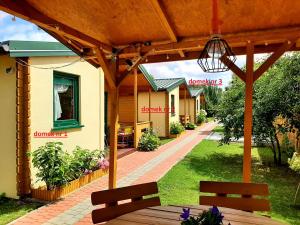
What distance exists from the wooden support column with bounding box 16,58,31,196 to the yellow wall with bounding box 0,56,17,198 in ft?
0.36

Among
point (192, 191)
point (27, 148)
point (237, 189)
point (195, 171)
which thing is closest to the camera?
point (237, 189)

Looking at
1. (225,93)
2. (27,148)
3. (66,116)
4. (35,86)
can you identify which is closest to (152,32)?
(35,86)

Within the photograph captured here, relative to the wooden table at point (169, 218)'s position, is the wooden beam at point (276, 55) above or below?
above

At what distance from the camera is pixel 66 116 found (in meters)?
7.63

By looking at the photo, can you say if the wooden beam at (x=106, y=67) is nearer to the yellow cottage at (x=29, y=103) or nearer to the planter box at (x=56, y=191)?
the yellow cottage at (x=29, y=103)

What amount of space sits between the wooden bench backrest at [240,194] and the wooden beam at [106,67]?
2.49 m

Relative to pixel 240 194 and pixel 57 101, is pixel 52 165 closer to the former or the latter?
pixel 57 101

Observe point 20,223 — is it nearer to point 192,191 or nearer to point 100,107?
point 192,191

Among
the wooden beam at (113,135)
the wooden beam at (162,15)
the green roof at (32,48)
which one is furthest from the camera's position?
the green roof at (32,48)

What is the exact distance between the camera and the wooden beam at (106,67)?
4.67 metres

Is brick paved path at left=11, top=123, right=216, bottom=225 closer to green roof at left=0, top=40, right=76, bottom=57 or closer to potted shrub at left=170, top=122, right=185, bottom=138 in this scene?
green roof at left=0, top=40, right=76, bottom=57

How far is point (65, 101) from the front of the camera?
7.59 meters

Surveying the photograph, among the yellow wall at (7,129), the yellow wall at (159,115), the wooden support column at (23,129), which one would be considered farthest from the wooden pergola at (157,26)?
the yellow wall at (159,115)

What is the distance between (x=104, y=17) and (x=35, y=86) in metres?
3.13
